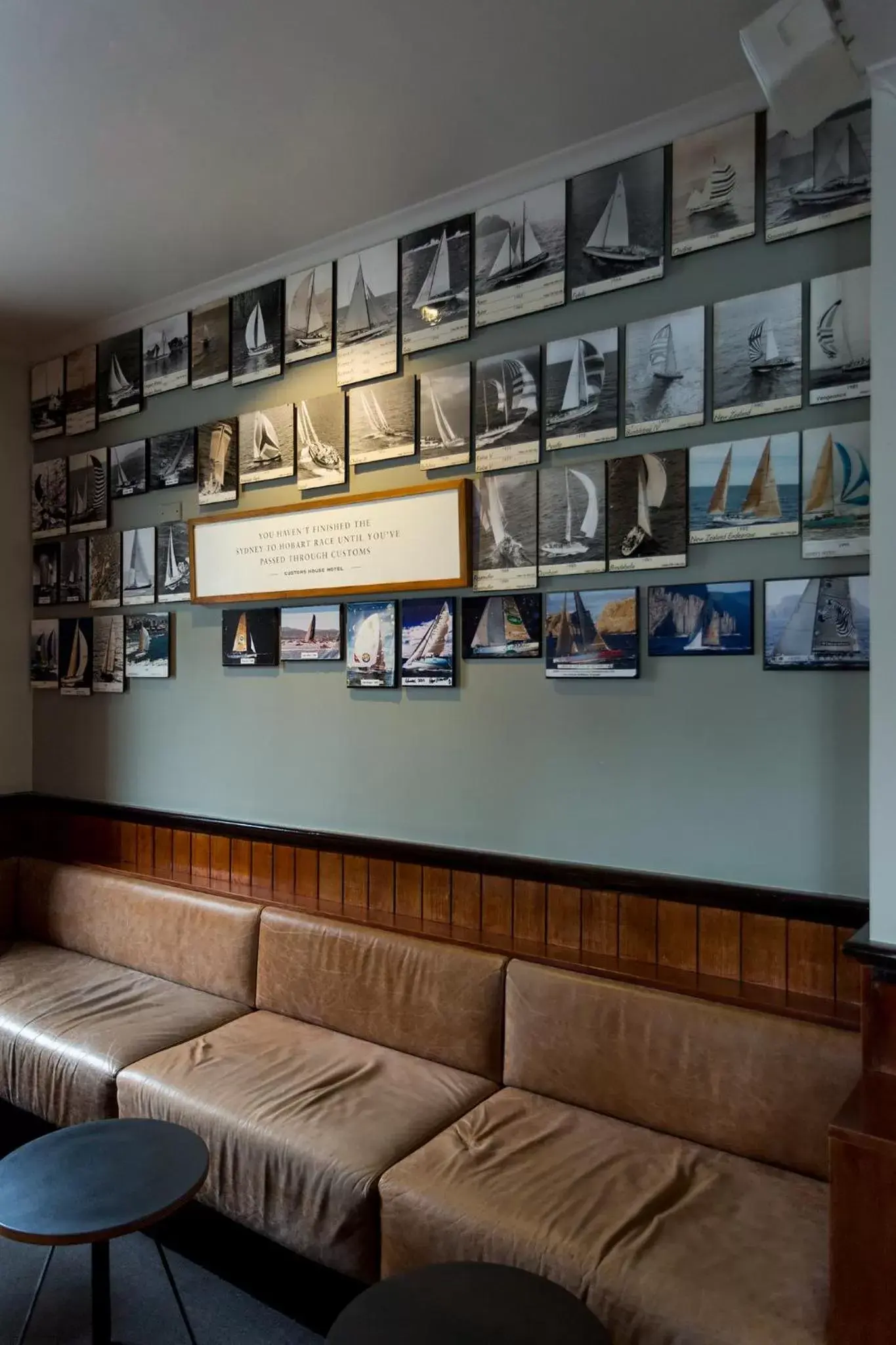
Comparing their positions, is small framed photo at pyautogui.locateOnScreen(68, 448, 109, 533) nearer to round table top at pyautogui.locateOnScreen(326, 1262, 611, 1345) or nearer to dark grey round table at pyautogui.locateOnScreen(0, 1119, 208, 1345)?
dark grey round table at pyautogui.locateOnScreen(0, 1119, 208, 1345)

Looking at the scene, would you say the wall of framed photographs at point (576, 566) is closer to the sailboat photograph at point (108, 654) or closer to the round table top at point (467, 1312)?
the sailboat photograph at point (108, 654)

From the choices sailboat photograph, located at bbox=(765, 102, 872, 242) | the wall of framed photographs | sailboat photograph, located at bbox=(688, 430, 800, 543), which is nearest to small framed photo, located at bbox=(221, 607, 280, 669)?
the wall of framed photographs

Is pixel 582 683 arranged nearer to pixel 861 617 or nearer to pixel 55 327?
pixel 861 617

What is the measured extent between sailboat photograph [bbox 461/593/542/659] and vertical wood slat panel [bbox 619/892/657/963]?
748mm

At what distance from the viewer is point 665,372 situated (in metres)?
2.39

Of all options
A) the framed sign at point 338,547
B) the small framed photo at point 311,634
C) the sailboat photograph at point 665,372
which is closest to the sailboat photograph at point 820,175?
the sailboat photograph at point 665,372

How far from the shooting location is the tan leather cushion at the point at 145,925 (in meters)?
3.00

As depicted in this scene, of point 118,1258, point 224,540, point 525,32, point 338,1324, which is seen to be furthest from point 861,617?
point 118,1258

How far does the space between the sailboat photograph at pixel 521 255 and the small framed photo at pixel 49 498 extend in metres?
2.23

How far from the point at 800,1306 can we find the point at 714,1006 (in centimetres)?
64

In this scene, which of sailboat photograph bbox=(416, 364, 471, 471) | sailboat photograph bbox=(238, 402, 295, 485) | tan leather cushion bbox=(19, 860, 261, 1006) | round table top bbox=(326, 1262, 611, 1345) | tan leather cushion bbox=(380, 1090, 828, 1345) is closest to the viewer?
round table top bbox=(326, 1262, 611, 1345)

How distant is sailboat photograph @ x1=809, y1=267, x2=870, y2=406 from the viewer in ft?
6.92

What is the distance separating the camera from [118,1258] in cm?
236

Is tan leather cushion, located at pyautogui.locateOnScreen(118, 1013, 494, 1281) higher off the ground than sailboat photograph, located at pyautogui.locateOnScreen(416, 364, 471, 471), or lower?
lower
